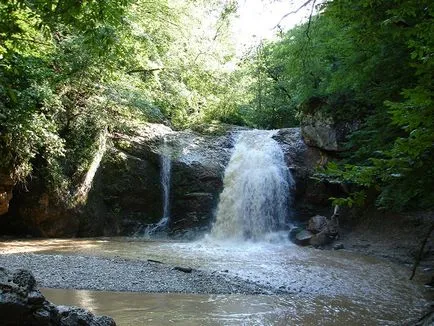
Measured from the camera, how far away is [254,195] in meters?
14.1

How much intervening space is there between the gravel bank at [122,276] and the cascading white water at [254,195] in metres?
5.91

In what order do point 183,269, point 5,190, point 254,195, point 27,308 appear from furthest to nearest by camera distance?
point 254,195 < point 5,190 < point 183,269 < point 27,308

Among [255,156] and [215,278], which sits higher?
[255,156]

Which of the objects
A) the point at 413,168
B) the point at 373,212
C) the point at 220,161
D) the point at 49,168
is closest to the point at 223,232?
the point at 220,161

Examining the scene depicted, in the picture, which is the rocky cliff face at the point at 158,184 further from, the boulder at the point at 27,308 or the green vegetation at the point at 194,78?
the boulder at the point at 27,308

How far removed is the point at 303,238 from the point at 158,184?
17.7 ft

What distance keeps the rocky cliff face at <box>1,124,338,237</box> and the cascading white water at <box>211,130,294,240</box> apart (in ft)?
1.14

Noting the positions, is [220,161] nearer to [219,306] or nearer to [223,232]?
[223,232]

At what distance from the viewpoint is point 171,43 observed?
14.4m

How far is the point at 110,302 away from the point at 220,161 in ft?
33.5

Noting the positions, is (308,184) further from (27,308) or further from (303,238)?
(27,308)

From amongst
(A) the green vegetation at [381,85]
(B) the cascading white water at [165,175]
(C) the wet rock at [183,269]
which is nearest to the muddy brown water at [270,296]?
(C) the wet rock at [183,269]

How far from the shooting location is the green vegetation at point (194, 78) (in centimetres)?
333

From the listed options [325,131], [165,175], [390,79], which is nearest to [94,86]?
[165,175]
